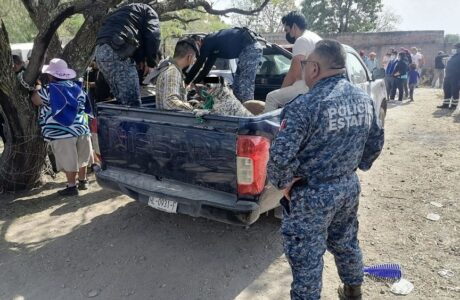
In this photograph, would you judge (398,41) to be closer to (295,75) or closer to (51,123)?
(295,75)

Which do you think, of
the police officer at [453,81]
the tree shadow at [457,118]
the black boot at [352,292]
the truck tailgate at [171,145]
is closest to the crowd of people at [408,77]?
the police officer at [453,81]

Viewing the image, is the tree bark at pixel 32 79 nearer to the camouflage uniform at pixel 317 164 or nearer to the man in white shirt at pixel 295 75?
the man in white shirt at pixel 295 75

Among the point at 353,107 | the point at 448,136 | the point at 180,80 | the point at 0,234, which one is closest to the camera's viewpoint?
the point at 353,107

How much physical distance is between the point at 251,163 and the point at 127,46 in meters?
2.11

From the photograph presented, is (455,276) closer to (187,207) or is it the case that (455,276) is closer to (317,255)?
(317,255)

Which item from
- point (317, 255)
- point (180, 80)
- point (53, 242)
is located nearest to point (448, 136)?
point (180, 80)

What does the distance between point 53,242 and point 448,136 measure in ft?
22.9

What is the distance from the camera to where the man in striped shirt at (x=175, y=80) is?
3.60 metres

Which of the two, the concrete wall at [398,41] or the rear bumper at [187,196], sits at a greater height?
the concrete wall at [398,41]

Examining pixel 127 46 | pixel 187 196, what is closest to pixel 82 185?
pixel 127 46

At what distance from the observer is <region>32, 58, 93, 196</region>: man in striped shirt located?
14.9 ft

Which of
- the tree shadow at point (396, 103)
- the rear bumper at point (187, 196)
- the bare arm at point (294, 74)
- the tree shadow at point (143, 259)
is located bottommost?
the tree shadow at point (143, 259)

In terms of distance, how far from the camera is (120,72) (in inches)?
168

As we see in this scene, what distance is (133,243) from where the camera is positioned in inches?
147
